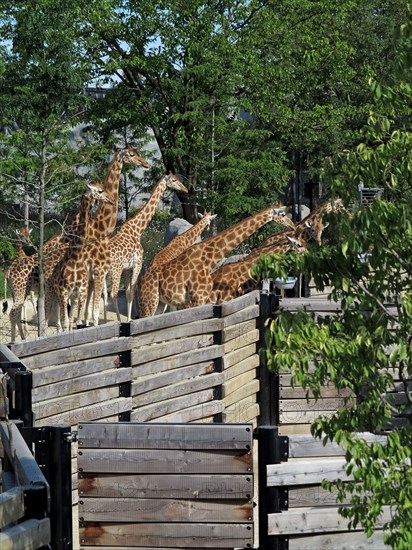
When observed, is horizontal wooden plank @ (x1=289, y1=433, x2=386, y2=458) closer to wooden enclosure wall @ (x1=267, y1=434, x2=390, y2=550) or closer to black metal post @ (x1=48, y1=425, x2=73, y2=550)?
wooden enclosure wall @ (x1=267, y1=434, x2=390, y2=550)

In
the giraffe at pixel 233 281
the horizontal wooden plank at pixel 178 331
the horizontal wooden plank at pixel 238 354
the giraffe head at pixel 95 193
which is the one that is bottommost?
the horizontal wooden plank at pixel 238 354

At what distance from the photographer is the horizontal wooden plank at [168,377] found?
30.7ft

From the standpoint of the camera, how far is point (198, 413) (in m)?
10.2

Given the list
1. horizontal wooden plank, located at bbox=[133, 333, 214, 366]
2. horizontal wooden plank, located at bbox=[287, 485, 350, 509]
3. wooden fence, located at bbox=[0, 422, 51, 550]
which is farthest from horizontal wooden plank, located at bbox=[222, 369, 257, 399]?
wooden fence, located at bbox=[0, 422, 51, 550]

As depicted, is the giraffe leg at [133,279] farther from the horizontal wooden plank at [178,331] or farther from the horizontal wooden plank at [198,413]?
the horizontal wooden plank at [198,413]

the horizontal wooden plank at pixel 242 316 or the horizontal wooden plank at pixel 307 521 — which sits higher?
the horizontal wooden plank at pixel 242 316

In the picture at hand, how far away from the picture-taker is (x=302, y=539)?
20.5ft

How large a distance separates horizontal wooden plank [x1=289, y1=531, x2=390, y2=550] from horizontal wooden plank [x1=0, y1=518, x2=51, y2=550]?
5.98ft

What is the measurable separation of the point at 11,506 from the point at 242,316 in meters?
6.34

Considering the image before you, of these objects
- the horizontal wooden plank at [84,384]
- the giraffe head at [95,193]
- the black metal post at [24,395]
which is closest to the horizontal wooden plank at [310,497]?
the black metal post at [24,395]

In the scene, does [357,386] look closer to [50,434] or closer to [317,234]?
[50,434]

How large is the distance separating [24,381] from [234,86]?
1921 cm

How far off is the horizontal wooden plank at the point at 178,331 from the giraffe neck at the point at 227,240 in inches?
144

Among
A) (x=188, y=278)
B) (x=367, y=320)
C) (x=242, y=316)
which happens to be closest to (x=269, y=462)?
(x=367, y=320)
